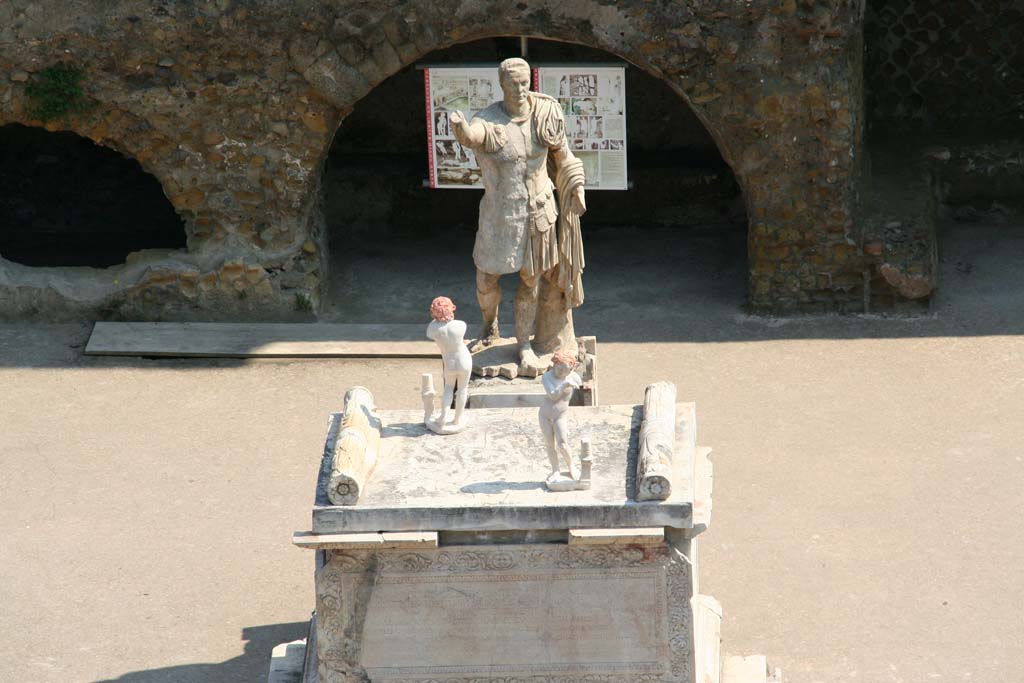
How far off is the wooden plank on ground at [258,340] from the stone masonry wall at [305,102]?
0.29 m

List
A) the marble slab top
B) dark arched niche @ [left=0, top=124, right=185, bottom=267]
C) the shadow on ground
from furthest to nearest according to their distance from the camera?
1. dark arched niche @ [left=0, top=124, right=185, bottom=267]
2. the shadow on ground
3. the marble slab top

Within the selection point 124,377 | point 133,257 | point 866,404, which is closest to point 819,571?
point 866,404

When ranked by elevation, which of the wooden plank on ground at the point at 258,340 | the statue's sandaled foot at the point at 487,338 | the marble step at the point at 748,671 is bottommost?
the marble step at the point at 748,671

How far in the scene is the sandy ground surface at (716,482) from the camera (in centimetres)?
947

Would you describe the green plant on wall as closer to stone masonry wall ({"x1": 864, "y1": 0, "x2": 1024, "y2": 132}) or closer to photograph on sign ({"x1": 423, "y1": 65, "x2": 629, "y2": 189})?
photograph on sign ({"x1": 423, "y1": 65, "x2": 629, "y2": 189})

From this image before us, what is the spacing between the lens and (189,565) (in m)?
10.3

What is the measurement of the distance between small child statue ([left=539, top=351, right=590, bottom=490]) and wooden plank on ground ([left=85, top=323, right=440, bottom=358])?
4933 mm

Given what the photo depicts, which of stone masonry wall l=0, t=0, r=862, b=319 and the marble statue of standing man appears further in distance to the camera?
stone masonry wall l=0, t=0, r=862, b=319

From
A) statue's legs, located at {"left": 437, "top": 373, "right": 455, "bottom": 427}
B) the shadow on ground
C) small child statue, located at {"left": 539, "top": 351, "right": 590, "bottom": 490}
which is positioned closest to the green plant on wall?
the shadow on ground

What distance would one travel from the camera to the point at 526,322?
10.3 metres

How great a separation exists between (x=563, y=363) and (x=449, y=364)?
0.99 metres

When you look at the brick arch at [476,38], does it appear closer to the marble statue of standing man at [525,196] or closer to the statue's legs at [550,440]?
the marble statue of standing man at [525,196]

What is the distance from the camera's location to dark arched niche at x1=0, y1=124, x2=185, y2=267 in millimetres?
16812

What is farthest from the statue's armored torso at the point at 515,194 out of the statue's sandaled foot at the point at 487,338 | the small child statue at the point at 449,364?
the small child statue at the point at 449,364
